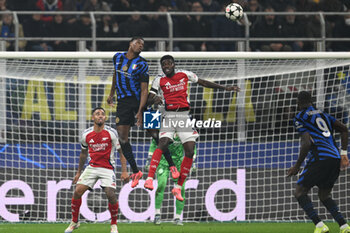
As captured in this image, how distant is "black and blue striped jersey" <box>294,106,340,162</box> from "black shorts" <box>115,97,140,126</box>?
95.8 inches

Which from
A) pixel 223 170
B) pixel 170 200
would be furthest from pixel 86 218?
pixel 223 170

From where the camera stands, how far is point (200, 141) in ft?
45.7

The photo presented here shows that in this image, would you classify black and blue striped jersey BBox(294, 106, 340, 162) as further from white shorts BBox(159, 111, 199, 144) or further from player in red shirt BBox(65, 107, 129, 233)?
player in red shirt BBox(65, 107, 129, 233)

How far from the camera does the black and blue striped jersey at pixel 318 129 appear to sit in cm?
1053

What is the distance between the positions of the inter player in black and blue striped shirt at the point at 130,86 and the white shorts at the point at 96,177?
658 mm

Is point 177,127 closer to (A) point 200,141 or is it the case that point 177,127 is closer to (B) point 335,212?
(B) point 335,212

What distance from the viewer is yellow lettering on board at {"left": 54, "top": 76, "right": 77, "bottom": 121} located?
13727mm

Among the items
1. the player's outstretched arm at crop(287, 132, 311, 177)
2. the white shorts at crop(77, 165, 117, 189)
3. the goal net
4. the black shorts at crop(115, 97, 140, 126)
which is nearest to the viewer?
the player's outstretched arm at crop(287, 132, 311, 177)

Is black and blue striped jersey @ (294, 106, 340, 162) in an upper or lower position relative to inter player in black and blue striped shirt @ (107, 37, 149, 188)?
lower

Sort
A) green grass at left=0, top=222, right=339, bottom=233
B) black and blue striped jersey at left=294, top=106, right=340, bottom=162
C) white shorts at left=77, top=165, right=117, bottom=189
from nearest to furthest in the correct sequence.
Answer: black and blue striped jersey at left=294, top=106, right=340, bottom=162
white shorts at left=77, top=165, right=117, bottom=189
green grass at left=0, top=222, right=339, bottom=233

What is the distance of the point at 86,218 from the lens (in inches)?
530

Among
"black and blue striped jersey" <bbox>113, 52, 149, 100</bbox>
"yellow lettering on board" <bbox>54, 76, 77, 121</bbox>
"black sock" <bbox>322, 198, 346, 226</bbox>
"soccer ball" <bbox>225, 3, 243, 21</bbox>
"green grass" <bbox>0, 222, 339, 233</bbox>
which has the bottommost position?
"green grass" <bbox>0, 222, 339, 233</bbox>

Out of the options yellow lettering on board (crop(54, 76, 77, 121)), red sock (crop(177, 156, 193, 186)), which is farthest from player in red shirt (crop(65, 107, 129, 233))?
yellow lettering on board (crop(54, 76, 77, 121))

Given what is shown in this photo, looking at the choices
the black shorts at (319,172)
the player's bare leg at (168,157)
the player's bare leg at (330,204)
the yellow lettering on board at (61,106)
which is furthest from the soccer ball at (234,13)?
the yellow lettering on board at (61,106)
